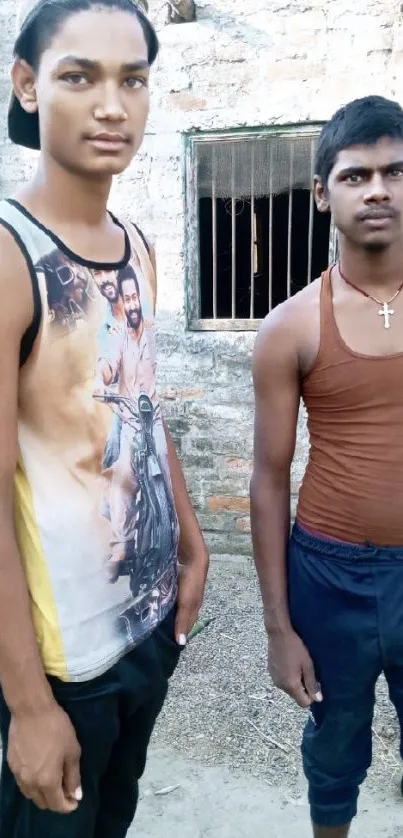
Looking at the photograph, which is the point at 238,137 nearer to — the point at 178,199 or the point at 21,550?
the point at 178,199

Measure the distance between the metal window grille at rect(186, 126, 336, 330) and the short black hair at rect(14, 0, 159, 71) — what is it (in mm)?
2703

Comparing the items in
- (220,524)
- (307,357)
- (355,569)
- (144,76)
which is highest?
(144,76)

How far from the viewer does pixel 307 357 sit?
65.3 inches

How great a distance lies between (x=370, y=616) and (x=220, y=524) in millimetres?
2567

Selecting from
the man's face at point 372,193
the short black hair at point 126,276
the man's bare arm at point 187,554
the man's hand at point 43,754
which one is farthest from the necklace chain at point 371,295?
the man's hand at point 43,754

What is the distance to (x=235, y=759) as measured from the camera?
2.51 m

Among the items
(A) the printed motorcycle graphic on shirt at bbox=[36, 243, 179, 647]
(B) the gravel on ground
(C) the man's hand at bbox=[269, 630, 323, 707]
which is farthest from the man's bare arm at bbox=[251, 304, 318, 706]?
(B) the gravel on ground

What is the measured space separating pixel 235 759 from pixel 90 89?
230 centimetres

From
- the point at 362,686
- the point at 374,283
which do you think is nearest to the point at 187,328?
the point at 374,283

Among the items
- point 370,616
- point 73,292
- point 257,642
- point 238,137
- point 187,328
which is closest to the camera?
point 73,292

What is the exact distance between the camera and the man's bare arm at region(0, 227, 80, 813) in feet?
3.42

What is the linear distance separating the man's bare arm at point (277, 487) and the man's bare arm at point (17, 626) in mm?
760

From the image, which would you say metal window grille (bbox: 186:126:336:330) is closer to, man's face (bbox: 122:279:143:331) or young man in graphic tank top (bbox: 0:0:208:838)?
young man in graphic tank top (bbox: 0:0:208:838)

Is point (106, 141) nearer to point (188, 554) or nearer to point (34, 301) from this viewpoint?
point (34, 301)
